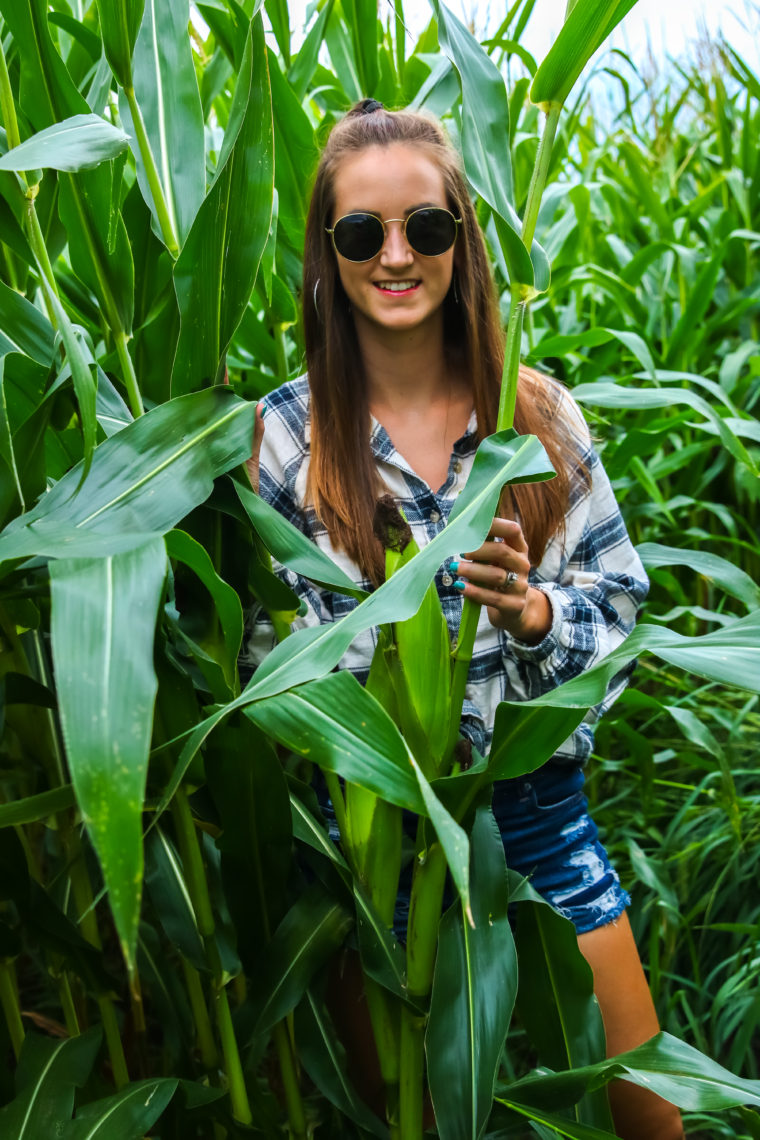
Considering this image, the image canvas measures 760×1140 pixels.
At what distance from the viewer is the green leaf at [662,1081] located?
669 millimetres

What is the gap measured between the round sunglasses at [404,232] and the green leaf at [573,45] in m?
0.25

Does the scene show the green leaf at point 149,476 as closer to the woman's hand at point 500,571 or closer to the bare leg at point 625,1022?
Result: the woman's hand at point 500,571

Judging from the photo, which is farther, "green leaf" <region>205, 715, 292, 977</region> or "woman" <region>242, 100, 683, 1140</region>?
"woman" <region>242, 100, 683, 1140</region>

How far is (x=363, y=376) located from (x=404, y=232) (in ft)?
0.55

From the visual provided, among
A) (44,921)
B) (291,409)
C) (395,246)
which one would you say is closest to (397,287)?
(395,246)

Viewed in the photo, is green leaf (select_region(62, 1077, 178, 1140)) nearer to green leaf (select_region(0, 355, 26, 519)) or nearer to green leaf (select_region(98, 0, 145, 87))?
green leaf (select_region(0, 355, 26, 519))

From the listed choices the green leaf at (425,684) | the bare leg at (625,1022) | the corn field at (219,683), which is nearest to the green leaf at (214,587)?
the corn field at (219,683)

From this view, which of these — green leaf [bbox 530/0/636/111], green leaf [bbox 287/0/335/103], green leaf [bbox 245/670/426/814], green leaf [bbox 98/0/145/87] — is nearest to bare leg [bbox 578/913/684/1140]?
green leaf [bbox 245/670/426/814]

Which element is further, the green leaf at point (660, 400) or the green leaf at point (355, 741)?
the green leaf at point (660, 400)

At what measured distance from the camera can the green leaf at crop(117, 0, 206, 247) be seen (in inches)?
29.7


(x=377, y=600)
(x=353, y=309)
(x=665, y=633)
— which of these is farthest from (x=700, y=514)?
(x=377, y=600)

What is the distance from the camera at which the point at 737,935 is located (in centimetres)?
136

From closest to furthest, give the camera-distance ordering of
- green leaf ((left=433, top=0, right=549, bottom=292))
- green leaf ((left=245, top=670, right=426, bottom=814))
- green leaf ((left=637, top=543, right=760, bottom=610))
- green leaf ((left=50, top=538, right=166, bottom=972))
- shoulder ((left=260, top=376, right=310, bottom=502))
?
1. green leaf ((left=50, top=538, right=166, bottom=972))
2. green leaf ((left=245, top=670, right=426, bottom=814))
3. green leaf ((left=433, top=0, right=549, bottom=292))
4. shoulder ((left=260, top=376, right=310, bottom=502))
5. green leaf ((left=637, top=543, right=760, bottom=610))

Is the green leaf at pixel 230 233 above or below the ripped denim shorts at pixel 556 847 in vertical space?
above
